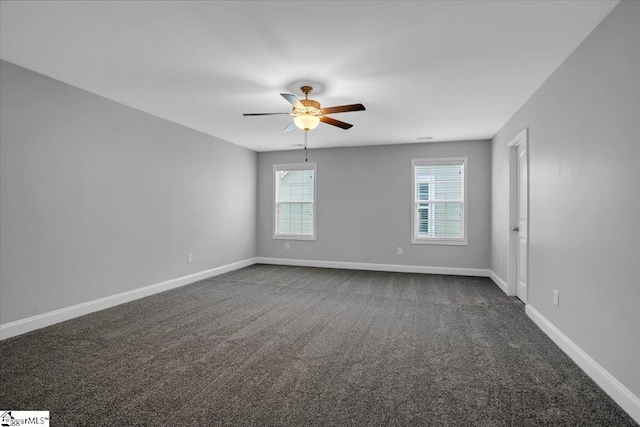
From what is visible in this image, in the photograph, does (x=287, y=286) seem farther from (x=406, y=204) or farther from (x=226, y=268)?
(x=406, y=204)

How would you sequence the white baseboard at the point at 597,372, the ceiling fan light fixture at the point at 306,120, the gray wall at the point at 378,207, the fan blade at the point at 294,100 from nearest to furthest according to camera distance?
the white baseboard at the point at 597,372 < the fan blade at the point at 294,100 < the ceiling fan light fixture at the point at 306,120 < the gray wall at the point at 378,207

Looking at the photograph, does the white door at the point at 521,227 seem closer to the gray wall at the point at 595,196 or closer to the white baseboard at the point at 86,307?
the gray wall at the point at 595,196

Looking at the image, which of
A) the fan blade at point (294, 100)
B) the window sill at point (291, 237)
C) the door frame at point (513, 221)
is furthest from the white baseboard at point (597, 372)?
the window sill at point (291, 237)

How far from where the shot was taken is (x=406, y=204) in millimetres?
6078

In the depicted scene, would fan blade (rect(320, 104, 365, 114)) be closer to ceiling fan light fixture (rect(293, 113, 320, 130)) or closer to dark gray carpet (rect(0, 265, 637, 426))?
ceiling fan light fixture (rect(293, 113, 320, 130))

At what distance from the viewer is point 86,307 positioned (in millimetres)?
3535

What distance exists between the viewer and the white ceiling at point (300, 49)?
2107 millimetres

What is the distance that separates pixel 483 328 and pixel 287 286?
268cm

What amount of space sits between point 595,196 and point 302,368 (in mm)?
2309

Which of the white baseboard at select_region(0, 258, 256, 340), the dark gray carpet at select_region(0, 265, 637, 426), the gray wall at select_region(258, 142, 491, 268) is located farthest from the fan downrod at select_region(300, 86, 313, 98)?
the white baseboard at select_region(0, 258, 256, 340)

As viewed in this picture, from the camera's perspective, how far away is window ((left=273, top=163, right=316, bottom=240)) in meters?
6.71

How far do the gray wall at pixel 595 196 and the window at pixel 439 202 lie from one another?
8.25 ft

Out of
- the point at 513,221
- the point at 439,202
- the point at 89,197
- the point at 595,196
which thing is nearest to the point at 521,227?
the point at 513,221

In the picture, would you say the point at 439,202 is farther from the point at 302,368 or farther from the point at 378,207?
the point at 302,368
